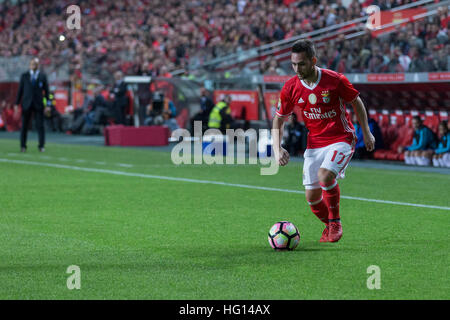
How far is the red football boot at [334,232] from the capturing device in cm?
860

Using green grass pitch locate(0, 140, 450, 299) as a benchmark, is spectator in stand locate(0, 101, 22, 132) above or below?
above

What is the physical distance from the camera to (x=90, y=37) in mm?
40219

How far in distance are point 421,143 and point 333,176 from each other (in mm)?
11211

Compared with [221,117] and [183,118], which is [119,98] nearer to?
[183,118]

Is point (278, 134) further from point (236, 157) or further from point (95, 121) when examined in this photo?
point (95, 121)

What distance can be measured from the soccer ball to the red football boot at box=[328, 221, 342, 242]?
22.9 inches

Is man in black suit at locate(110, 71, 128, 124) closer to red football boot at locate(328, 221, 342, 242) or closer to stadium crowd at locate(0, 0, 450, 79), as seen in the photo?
stadium crowd at locate(0, 0, 450, 79)

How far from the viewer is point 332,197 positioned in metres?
8.60

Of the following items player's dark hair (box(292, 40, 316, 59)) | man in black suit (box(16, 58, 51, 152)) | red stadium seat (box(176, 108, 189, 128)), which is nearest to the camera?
player's dark hair (box(292, 40, 316, 59))

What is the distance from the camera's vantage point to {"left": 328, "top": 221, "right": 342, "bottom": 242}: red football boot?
860cm

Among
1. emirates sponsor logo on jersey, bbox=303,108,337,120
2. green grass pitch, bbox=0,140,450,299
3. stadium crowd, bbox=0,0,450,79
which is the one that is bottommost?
green grass pitch, bbox=0,140,450,299

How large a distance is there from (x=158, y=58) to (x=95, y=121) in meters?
4.10

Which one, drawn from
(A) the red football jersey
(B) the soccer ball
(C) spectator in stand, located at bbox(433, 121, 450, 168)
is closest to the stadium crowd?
(C) spectator in stand, located at bbox(433, 121, 450, 168)

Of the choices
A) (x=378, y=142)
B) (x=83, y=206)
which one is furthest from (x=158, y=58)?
(x=83, y=206)
